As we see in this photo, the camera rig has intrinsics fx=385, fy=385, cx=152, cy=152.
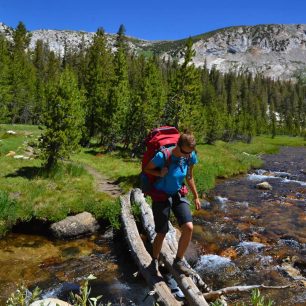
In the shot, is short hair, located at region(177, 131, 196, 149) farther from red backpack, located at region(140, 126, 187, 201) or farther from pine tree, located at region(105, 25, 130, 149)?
pine tree, located at region(105, 25, 130, 149)

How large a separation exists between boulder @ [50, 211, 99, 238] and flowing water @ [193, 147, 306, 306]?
463cm

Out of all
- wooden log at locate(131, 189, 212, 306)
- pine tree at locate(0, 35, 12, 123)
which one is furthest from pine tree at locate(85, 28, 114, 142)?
wooden log at locate(131, 189, 212, 306)

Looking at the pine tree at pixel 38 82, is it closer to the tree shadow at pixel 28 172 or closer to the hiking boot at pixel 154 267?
the tree shadow at pixel 28 172

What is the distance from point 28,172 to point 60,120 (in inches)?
154

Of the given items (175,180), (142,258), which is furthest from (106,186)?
(175,180)

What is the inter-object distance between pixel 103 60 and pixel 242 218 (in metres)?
54.3

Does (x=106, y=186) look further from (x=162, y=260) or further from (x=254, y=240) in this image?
(x=162, y=260)

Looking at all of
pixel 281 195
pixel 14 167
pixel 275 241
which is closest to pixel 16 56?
pixel 14 167

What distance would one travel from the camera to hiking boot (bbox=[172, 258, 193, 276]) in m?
9.27

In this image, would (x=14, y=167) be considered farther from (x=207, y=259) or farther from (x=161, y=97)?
(x=161, y=97)

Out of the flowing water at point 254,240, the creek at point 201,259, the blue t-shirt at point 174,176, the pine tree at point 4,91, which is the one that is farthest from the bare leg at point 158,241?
the pine tree at point 4,91

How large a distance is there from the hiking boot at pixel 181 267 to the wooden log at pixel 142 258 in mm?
482

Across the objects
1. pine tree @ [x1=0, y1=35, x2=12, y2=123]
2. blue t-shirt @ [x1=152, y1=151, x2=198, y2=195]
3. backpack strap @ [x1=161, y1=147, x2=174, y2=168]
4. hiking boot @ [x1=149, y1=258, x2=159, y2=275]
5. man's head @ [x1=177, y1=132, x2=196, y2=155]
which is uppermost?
pine tree @ [x1=0, y1=35, x2=12, y2=123]

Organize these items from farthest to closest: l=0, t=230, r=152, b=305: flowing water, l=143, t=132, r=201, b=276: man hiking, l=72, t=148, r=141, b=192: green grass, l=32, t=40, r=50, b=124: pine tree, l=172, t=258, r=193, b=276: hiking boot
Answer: l=32, t=40, r=50, b=124: pine tree, l=72, t=148, r=141, b=192: green grass, l=0, t=230, r=152, b=305: flowing water, l=172, t=258, r=193, b=276: hiking boot, l=143, t=132, r=201, b=276: man hiking
